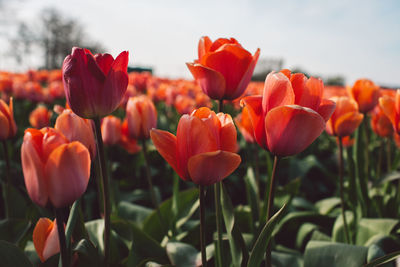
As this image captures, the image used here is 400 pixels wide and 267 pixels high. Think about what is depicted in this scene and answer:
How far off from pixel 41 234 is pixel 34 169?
0.30m

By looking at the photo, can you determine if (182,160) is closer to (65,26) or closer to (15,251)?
(15,251)

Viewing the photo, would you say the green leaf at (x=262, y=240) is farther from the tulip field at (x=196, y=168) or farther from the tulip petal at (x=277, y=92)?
the tulip petal at (x=277, y=92)

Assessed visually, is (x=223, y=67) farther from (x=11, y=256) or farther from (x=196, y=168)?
(x=11, y=256)

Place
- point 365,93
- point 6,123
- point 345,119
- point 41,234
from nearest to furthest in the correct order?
point 41,234, point 6,123, point 345,119, point 365,93

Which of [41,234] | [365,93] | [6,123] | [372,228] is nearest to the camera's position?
[41,234]

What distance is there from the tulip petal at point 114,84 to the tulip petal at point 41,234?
31 centimetres

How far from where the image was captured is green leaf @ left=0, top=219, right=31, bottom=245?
51.3 inches

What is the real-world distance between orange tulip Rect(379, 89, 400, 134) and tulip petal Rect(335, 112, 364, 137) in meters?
0.15

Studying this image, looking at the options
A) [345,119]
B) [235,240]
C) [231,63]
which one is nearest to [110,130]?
[231,63]

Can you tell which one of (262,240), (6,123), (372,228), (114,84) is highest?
(114,84)

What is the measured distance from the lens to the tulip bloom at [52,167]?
0.60m

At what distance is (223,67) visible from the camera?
1026 mm

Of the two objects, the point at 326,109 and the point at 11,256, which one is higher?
the point at 326,109

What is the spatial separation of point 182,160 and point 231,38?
509 mm
